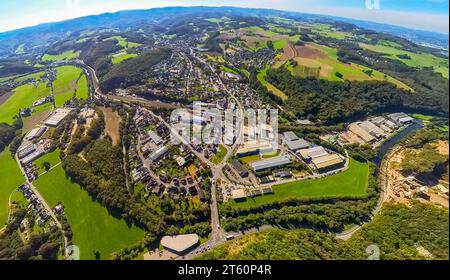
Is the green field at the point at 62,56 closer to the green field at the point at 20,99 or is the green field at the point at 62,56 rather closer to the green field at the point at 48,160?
the green field at the point at 20,99

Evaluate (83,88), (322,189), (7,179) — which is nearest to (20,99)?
(83,88)

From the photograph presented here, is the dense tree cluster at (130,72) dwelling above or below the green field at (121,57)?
below

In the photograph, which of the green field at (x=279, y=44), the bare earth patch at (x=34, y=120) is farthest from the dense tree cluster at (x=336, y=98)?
the bare earth patch at (x=34, y=120)

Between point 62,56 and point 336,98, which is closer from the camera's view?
point 336,98

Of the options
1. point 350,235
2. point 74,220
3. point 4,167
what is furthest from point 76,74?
point 350,235

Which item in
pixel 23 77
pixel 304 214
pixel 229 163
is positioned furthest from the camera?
pixel 23 77

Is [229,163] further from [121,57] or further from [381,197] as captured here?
[121,57]
